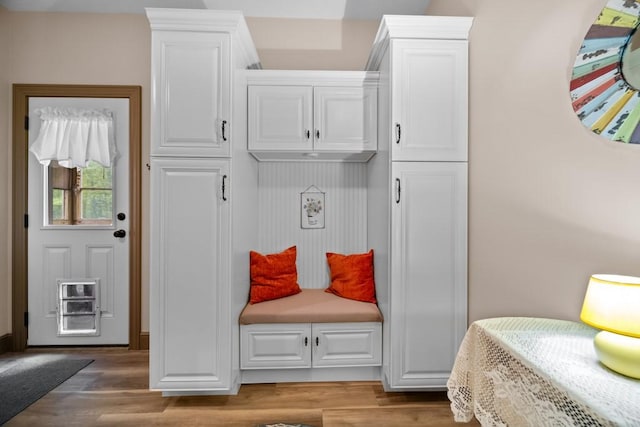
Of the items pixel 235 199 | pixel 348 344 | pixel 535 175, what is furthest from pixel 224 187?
pixel 535 175

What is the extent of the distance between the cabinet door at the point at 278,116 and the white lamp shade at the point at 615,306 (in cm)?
188

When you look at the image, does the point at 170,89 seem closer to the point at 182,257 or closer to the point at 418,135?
the point at 182,257

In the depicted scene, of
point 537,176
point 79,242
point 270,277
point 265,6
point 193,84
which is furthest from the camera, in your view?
point 79,242

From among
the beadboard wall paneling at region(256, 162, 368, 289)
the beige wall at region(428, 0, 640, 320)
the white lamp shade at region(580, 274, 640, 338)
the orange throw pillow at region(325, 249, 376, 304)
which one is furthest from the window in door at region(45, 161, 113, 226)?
the white lamp shade at region(580, 274, 640, 338)

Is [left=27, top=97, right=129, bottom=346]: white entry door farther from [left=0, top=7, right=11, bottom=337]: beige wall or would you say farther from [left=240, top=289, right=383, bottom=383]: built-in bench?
[left=240, top=289, right=383, bottom=383]: built-in bench

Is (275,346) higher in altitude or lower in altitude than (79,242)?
lower

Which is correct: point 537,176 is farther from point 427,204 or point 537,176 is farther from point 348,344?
point 348,344

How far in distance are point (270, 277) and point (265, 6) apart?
7.16ft

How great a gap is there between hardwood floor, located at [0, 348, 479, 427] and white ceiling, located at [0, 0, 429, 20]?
2876 mm

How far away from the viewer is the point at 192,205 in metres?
2.07

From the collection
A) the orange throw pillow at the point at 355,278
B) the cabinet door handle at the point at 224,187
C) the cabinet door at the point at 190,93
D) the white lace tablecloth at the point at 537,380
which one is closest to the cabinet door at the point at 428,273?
the orange throw pillow at the point at 355,278

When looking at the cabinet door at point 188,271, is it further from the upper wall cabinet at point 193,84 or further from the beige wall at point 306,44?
the beige wall at point 306,44

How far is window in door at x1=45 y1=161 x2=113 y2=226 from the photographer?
2.92 metres

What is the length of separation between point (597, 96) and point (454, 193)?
93 centimetres
